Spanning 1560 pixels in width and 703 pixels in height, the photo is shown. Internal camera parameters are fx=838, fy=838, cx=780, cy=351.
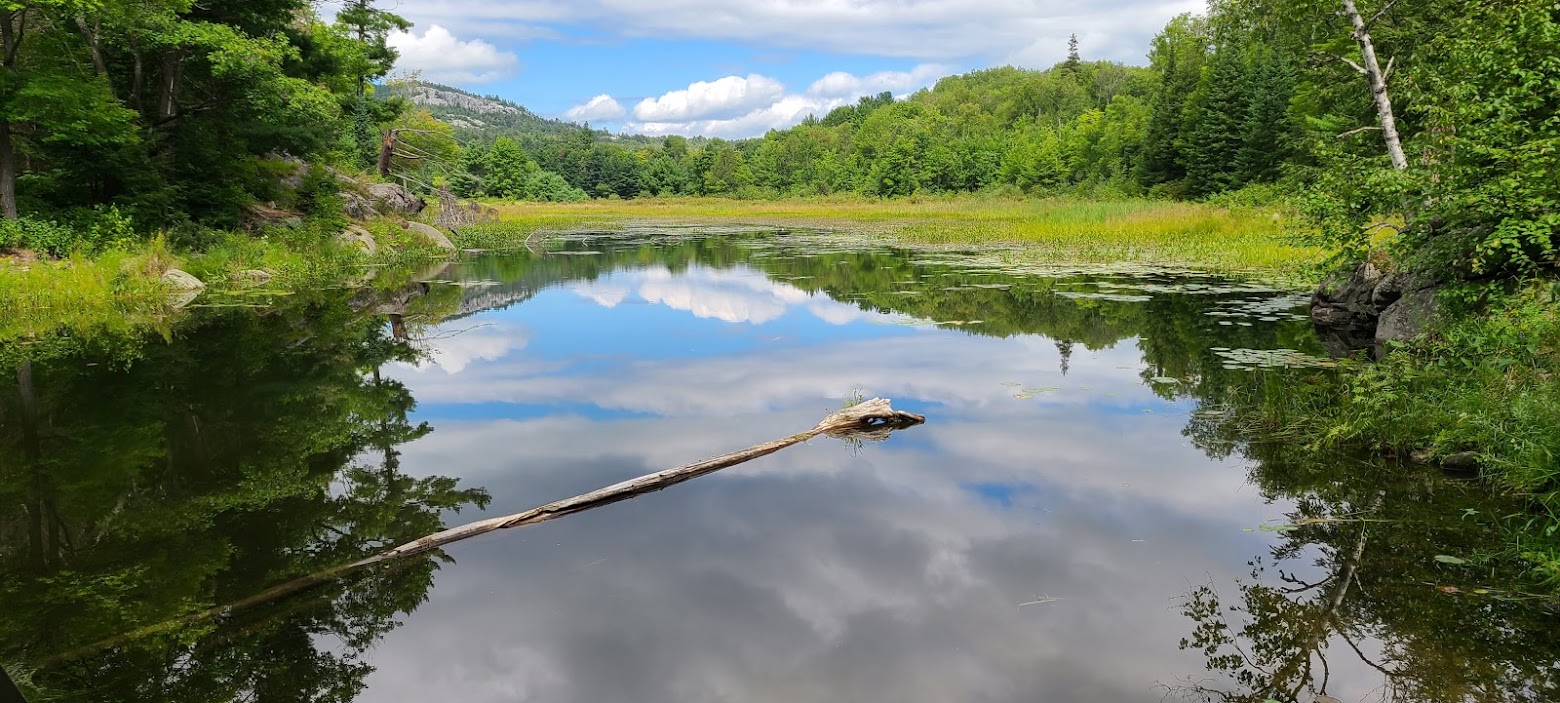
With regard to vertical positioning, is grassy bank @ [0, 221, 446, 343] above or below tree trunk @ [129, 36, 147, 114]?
below

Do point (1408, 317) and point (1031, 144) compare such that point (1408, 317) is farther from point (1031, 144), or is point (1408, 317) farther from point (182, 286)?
point (1031, 144)

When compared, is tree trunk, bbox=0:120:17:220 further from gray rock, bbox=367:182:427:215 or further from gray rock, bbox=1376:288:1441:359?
gray rock, bbox=1376:288:1441:359

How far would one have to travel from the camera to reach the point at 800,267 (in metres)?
24.3

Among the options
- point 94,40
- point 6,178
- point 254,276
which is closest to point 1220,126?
point 254,276

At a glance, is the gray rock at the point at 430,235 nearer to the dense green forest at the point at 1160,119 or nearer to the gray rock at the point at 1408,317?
the dense green forest at the point at 1160,119

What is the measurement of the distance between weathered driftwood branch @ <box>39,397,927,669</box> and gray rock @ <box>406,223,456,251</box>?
26115 mm

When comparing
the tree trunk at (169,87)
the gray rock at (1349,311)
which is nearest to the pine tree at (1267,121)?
the gray rock at (1349,311)

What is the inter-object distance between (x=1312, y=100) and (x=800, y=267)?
23435 millimetres

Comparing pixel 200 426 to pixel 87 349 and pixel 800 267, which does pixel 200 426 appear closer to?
pixel 87 349

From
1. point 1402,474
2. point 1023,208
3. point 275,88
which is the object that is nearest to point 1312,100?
point 1023,208

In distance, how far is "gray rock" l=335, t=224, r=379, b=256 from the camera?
2511cm

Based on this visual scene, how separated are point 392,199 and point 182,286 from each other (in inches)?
670

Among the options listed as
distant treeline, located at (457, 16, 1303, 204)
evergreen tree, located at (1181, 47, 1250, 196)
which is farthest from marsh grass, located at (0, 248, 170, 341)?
evergreen tree, located at (1181, 47, 1250, 196)

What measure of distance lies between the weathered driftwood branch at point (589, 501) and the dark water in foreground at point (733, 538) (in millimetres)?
71
